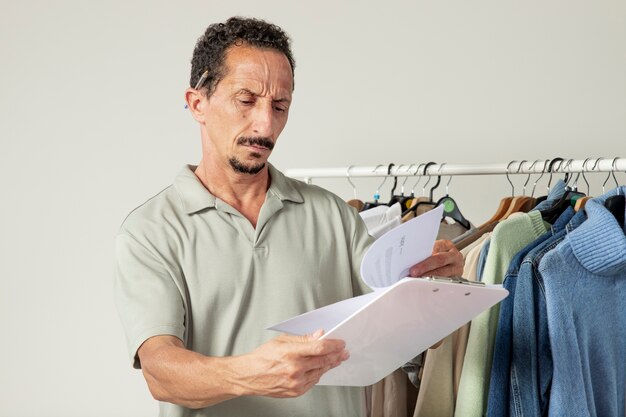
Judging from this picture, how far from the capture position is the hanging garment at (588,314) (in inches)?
66.5

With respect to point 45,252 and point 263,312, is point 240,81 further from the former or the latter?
point 45,252

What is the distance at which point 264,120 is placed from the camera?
1442 mm

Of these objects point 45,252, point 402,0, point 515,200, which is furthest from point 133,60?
point 515,200

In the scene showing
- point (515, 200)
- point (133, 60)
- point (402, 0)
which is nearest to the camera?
point (515, 200)

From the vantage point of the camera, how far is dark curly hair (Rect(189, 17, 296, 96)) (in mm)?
1490

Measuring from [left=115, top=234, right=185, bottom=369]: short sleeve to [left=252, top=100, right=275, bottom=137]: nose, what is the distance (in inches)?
10.1

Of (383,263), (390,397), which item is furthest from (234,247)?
(390,397)

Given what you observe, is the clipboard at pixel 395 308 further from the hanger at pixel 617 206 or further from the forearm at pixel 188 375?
the hanger at pixel 617 206

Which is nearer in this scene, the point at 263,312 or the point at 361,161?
the point at 263,312

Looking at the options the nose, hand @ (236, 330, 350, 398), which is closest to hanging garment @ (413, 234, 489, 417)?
the nose

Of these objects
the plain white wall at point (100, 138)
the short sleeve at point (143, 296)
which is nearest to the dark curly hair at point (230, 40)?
the short sleeve at point (143, 296)

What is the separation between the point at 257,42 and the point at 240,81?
0.08 metres

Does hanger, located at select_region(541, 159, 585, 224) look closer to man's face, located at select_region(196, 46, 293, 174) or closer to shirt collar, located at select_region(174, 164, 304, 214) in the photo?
shirt collar, located at select_region(174, 164, 304, 214)

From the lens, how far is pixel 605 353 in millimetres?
1801
